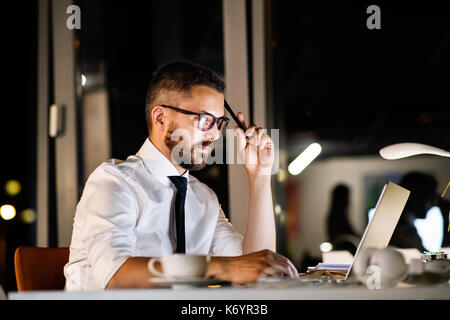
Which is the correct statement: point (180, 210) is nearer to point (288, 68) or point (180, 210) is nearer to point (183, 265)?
point (183, 265)

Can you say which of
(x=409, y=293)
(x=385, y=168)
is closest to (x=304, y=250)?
(x=385, y=168)

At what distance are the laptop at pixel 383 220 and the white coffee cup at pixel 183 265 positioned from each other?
39cm

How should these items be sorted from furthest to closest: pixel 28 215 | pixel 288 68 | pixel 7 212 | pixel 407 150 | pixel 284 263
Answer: pixel 7 212
pixel 28 215
pixel 288 68
pixel 407 150
pixel 284 263

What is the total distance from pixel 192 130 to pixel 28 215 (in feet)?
6.85

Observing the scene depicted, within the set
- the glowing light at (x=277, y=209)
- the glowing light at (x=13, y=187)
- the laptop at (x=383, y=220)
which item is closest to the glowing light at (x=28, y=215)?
the glowing light at (x=13, y=187)

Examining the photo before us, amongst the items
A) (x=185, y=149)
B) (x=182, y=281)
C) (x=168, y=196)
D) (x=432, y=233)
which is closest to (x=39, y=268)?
(x=168, y=196)

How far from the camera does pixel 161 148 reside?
84.5 inches

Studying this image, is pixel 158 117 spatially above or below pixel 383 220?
above

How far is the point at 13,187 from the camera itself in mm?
3814

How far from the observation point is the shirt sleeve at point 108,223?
5.09 ft

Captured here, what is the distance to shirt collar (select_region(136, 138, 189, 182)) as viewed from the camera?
2047 mm

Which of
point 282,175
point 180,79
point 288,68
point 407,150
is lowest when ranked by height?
point 282,175
